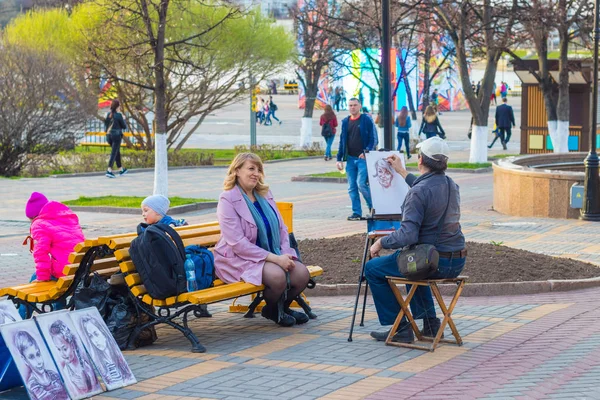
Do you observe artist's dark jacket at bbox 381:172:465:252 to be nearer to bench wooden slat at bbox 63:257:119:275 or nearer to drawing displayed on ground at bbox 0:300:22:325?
bench wooden slat at bbox 63:257:119:275

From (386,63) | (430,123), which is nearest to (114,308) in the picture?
(386,63)

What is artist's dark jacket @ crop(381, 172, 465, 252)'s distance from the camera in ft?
25.1

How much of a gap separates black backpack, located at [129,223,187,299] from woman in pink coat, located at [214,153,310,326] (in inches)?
24.4

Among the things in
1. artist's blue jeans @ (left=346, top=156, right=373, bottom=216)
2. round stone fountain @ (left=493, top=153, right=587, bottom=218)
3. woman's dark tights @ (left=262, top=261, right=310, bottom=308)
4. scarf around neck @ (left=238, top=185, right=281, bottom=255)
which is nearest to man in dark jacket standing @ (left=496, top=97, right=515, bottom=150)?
round stone fountain @ (left=493, top=153, right=587, bottom=218)

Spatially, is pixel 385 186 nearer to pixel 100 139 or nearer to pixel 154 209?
pixel 154 209

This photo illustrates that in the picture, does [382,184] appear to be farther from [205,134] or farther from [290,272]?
[205,134]

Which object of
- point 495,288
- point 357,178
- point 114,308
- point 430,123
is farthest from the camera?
point 430,123

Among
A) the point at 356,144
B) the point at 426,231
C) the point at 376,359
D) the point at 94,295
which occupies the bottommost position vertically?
the point at 376,359

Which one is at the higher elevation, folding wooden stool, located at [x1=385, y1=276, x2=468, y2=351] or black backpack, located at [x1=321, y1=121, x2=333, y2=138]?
black backpack, located at [x1=321, y1=121, x2=333, y2=138]

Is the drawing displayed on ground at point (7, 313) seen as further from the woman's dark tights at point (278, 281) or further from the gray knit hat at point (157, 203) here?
the woman's dark tights at point (278, 281)

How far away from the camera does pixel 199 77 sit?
28.6 meters

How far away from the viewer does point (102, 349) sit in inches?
265

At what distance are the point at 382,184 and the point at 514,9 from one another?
1817 cm

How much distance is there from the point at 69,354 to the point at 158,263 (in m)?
1.49
